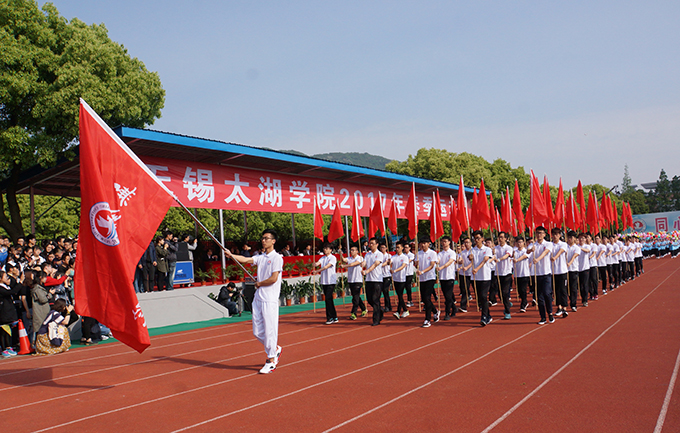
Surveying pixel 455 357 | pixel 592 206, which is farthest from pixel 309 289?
pixel 455 357

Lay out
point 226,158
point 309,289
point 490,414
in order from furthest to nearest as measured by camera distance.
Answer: point 309,289, point 226,158, point 490,414

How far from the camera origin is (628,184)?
129 m

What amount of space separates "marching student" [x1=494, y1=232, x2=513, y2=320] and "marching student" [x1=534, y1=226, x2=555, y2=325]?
1.95 ft

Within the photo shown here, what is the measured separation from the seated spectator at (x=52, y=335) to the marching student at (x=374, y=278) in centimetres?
614

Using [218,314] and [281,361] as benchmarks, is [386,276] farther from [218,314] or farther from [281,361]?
[281,361]

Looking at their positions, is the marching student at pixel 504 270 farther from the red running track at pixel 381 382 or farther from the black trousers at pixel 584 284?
the black trousers at pixel 584 284

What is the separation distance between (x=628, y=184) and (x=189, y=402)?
144 meters

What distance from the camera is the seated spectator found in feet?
31.3

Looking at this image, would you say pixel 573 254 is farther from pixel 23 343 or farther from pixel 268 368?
pixel 23 343

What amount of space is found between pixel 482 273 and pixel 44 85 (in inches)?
601

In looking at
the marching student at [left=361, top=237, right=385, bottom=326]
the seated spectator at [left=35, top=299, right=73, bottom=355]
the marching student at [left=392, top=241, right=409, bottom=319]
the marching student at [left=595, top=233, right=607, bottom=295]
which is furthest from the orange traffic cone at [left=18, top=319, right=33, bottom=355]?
Answer: the marching student at [left=595, top=233, right=607, bottom=295]

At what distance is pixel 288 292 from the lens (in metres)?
17.1

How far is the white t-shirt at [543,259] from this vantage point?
A: 402 inches

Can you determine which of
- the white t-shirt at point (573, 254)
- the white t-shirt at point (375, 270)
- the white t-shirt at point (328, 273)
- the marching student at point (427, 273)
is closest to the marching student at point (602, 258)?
the white t-shirt at point (573, 254)
